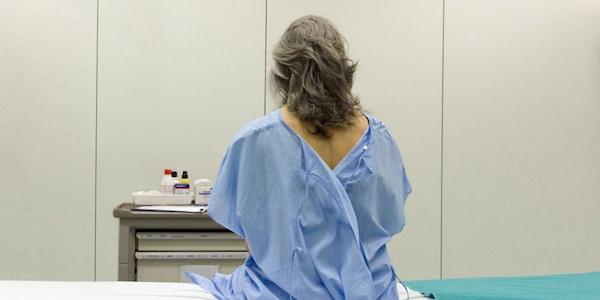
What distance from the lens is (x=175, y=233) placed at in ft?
8.19

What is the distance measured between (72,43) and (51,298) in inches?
79.5

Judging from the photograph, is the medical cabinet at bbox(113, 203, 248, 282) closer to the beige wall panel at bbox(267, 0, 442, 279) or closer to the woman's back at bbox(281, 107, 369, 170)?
the woman's back at bbox(281, 107, 369, 170)

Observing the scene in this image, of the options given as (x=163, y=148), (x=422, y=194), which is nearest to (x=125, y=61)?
(x=163, y=148)

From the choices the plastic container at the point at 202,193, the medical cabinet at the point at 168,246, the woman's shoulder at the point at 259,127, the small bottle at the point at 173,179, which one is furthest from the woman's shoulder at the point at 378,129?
the small bottle at the point at 173,179

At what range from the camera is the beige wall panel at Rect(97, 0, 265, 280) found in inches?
127

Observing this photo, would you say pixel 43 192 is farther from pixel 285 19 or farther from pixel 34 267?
pixel 285 19

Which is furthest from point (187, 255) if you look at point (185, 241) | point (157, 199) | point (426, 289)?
point (426, 289)

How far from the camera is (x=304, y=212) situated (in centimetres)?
144

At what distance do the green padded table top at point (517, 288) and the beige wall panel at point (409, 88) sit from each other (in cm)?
143

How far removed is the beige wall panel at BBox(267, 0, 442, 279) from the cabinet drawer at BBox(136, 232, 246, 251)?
1.28 m

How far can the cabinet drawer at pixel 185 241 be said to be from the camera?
248cm

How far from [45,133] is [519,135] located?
104 inches

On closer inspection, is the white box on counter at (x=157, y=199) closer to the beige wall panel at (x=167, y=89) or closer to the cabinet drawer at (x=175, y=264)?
the cabinet drawer at (x=175, y=264)

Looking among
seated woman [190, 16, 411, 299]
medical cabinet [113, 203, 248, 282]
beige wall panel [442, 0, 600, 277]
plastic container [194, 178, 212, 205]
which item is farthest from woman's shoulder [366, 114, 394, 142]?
beige wall panel [442, 0, 600, 277]
